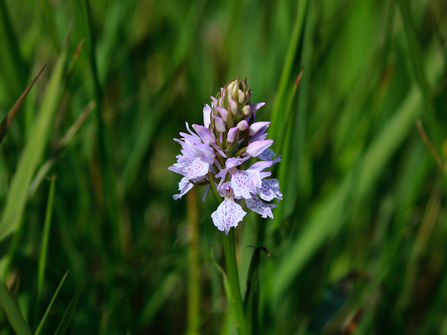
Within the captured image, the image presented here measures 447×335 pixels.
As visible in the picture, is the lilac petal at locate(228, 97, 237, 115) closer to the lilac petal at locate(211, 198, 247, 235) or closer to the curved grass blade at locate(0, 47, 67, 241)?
the lilac petal at locate(211, 198, 247, 235)

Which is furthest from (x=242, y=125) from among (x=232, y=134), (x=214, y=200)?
(x=214, y=200)

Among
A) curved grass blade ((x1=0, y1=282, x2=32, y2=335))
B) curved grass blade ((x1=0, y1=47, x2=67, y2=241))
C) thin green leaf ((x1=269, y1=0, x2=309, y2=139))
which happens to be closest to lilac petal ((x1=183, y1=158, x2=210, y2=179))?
thin green leaf ((x1=269, y1=0, x2=309, y2=139))

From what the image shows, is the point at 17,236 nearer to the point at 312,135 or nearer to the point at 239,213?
the point at 239,213

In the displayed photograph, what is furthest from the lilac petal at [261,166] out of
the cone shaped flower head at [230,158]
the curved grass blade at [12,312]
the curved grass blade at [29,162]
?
the curved grass blade at [29,162]

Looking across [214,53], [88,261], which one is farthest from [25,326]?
[214,53]

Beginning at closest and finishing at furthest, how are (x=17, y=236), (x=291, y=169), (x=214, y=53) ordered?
(x=17, y=236) → (x=291, y=169) → (x=214, y=53)

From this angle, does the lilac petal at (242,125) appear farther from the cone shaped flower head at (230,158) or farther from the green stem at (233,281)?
the green stem at (233,281)
